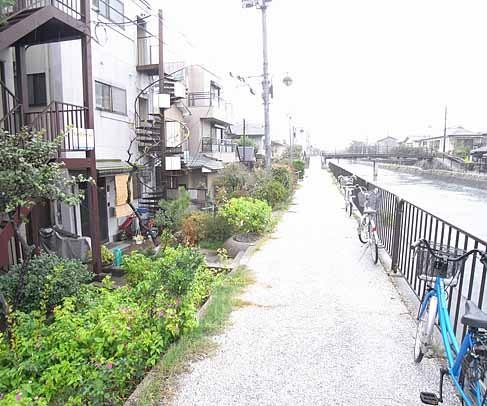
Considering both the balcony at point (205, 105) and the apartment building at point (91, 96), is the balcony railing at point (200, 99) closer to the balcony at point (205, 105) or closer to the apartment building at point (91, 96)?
the balcony at point (205, 105)

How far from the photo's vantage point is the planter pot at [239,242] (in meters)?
7.17

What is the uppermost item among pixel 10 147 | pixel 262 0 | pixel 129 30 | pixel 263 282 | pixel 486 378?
pixel 262 0

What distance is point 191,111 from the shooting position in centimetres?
2023

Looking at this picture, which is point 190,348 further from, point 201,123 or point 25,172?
point 201,123

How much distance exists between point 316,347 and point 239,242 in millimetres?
4294

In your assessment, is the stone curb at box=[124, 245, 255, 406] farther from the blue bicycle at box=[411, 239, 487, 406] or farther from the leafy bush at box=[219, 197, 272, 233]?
the blue bicycle at box=[411, 239, 487, 406]

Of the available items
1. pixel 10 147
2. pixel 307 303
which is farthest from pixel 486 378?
pixel 10 147

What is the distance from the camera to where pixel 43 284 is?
468 centimetres

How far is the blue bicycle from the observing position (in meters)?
2.01

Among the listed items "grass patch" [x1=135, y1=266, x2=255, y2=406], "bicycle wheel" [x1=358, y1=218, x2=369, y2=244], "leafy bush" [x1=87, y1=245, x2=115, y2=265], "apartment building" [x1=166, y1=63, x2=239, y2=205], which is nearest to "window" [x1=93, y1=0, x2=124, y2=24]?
"apartment building" [x1=166, y1=63, x2=239, y2=205]

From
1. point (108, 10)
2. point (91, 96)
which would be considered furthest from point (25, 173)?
point (108, 10)

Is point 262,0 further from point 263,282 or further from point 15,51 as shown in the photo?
point 263,282

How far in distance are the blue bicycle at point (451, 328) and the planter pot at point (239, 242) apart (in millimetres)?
4395

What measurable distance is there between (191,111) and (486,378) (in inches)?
777
